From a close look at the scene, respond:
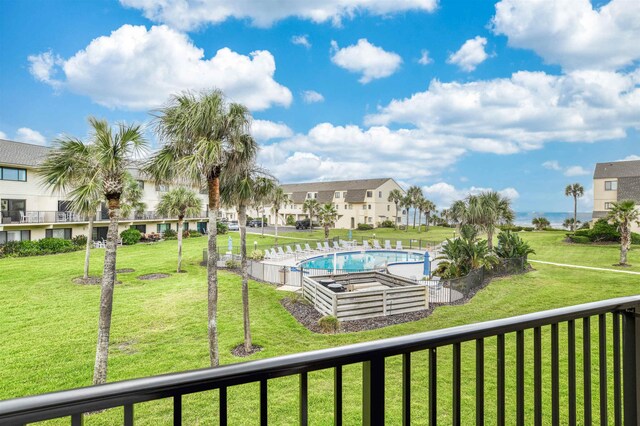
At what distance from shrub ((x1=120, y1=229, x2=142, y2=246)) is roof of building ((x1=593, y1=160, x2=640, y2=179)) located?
138 ft

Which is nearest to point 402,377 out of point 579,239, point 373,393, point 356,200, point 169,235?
point 373,393

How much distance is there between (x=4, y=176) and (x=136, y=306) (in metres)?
17.0

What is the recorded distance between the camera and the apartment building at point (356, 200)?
155 feet

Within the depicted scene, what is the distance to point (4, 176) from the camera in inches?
859

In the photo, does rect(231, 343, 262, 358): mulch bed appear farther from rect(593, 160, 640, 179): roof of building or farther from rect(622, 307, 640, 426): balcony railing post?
rect(593, 160, 640, 179): roof of building

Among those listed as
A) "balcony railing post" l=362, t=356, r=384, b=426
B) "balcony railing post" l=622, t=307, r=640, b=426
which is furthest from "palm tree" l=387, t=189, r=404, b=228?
"balcony railing post" l=362, t=356, r=384, b=426

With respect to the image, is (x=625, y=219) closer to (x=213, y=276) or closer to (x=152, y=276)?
(x=213, y=276)

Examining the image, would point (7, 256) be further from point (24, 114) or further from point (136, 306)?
point (136, 306)

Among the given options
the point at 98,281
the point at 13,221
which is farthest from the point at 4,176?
the point at 98,281

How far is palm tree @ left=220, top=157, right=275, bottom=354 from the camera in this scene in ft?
29.1

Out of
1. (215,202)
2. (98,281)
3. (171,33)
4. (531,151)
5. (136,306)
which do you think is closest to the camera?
(215,202)

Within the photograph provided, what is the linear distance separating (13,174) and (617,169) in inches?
1925

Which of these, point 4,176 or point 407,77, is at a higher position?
point 407,77

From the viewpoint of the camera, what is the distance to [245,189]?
9.28m
